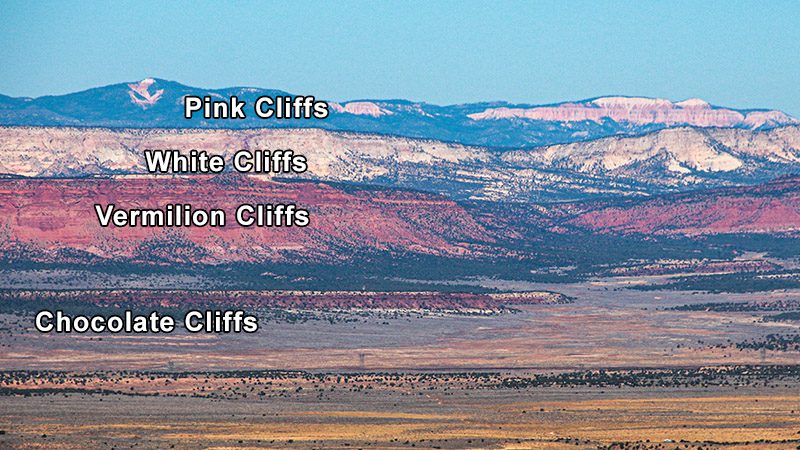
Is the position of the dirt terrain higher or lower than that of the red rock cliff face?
lower

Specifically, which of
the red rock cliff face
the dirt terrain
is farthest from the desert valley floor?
the red rock cliff face

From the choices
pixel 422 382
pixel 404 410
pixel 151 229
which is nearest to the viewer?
pixel 404 410

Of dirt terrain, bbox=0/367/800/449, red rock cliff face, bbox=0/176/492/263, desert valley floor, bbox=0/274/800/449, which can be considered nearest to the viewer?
dirt terrain, bbox=0/367/800/449

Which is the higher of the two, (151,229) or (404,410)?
(151,229)

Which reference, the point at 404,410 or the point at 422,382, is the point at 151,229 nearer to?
the point at 422,382

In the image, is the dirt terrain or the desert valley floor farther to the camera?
the desert valley floor

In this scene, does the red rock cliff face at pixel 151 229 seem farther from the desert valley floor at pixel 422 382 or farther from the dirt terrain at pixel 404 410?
the dirt terrain at pixel 404 410

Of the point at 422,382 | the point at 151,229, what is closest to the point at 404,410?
the point at 422,382

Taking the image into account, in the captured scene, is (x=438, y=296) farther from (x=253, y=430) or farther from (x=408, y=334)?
(x=253, y=430)

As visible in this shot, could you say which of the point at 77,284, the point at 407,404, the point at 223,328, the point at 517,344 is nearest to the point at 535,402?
the point at 407,404

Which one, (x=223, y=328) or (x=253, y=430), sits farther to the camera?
(x=253, y=430)

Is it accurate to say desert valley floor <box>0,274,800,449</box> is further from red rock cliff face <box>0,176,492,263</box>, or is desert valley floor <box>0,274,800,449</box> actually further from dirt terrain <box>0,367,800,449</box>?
red rock cliff face <box>0,176,492,263</box>
